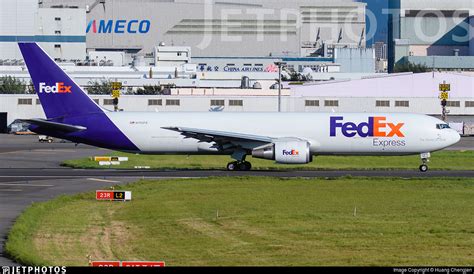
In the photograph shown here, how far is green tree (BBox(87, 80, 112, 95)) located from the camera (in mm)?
153500

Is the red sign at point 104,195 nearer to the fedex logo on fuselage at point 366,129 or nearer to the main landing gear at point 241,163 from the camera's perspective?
the main landing gear at point 241,163

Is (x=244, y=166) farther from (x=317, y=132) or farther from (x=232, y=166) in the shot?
(x=317, y=132)

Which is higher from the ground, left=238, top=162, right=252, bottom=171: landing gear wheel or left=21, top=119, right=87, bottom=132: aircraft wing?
left=21, top=119, right=87, bottom=132: aircraft wing

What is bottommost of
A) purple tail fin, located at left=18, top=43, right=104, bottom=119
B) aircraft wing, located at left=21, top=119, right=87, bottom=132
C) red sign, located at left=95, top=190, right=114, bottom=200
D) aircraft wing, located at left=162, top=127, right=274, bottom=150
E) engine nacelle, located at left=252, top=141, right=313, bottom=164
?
red sign, located at left=95, top=190, right=114, bottom=200

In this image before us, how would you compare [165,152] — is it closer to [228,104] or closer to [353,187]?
[353,187]

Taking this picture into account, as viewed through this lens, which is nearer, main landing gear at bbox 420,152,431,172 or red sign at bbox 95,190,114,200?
red sign at bbox 95,190,114,200

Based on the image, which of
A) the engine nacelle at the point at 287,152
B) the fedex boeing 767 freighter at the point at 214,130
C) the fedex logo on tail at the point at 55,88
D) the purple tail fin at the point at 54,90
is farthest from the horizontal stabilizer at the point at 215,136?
the fedex logo on tail at the point at 55,88

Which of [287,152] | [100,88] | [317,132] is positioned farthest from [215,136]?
[100,88]

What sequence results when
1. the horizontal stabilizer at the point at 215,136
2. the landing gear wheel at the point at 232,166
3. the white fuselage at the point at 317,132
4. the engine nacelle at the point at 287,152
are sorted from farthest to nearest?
the landing gear wheel at the point at 232,166 → the white fuselage at the point at 317,132 → the horizontal stabilizer at the point at 215,136 → the engine nacelle at the point at 287,152

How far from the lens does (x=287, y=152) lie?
201 feet

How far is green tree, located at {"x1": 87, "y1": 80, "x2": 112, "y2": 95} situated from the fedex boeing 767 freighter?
88.0 m

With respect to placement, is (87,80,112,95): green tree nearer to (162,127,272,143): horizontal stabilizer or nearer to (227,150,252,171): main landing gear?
(227,150,252,171): main landing gear

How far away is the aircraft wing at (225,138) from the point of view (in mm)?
61969

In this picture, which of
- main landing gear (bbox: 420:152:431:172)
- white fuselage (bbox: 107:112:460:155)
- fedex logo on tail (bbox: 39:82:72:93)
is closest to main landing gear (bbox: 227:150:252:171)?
white fuselage (bbox: 107:112:460:155)
